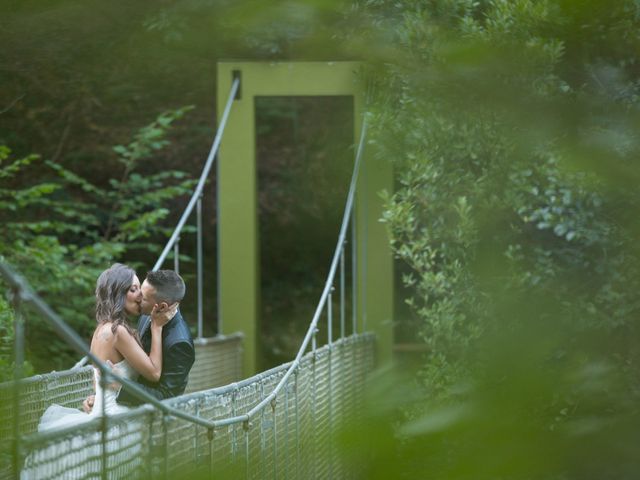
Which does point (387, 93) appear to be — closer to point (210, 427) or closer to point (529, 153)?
point (529, 153)

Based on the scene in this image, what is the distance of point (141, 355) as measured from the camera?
3293 millimetres

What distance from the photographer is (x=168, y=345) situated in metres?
3.37

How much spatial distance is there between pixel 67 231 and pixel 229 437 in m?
5.22

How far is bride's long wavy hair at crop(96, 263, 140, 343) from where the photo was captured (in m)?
3.38

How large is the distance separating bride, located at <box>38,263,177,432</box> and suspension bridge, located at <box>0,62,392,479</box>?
16 cm

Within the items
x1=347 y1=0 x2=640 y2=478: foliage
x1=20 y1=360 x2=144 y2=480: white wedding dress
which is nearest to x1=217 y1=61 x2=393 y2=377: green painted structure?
x1=20 y1=360 x2=144 y2=480: white wedding dress

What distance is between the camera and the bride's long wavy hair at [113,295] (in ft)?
11.1

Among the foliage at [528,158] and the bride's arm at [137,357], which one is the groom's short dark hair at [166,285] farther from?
the foliage at [528,158]

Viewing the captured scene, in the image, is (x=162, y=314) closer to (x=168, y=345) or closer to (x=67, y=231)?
(x=168, y=345)

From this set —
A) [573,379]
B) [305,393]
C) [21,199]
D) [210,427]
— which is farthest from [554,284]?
[21,199]

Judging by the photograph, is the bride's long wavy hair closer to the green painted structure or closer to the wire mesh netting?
the wire mesh netting

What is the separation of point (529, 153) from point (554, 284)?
1.26 ft

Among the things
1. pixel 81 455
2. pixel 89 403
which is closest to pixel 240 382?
pixel 89 403

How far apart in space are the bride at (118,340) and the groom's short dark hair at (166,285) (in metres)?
0.03
